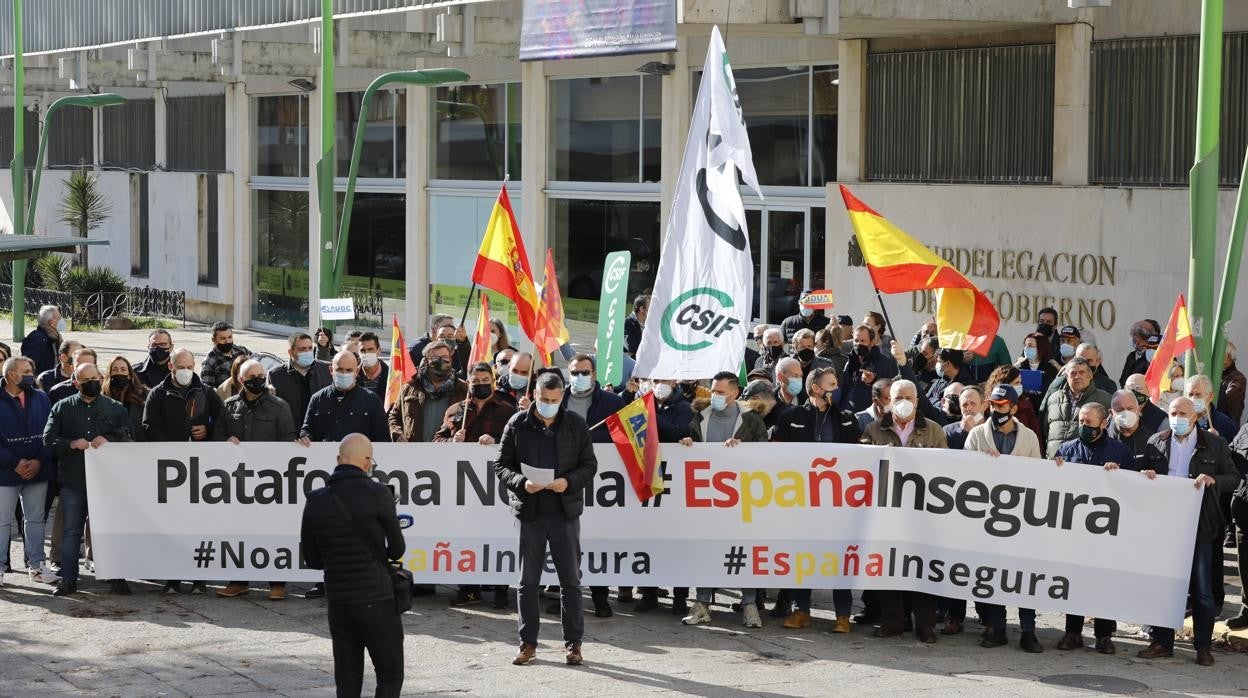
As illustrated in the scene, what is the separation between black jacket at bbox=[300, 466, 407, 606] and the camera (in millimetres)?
8641

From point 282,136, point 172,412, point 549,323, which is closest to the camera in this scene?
point 172,412

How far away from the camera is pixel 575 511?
10.6 meters

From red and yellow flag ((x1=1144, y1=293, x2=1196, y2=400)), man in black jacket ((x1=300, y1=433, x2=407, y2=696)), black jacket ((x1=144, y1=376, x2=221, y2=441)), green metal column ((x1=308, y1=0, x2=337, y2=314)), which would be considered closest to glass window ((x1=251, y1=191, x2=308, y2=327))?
green metal column ((x1=308, y1=0, x2=337, y2=314))

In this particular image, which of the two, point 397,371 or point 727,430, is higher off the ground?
point 397,371

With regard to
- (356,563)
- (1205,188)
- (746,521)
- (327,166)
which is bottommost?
(746,521)

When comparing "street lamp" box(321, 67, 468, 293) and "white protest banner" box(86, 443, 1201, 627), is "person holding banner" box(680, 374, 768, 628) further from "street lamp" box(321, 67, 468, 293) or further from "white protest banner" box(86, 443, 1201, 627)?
"street lamp" box(321, 67, 468, 293)

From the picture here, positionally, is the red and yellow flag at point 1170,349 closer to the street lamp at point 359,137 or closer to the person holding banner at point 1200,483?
the person holding banner at point 1200,483

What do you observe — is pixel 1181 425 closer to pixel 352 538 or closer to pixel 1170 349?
pixel 1170 349

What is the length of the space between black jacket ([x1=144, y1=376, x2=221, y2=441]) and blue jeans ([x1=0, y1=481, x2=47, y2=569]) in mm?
855

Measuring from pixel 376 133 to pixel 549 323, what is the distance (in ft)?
57.3

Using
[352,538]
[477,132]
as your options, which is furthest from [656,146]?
[352,538]

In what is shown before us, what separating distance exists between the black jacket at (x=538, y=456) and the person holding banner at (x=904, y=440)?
1.96 metres

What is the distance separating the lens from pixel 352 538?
8664mm

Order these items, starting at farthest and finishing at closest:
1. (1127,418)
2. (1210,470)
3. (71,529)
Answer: (71,529), (1127,418), (1210,470)
